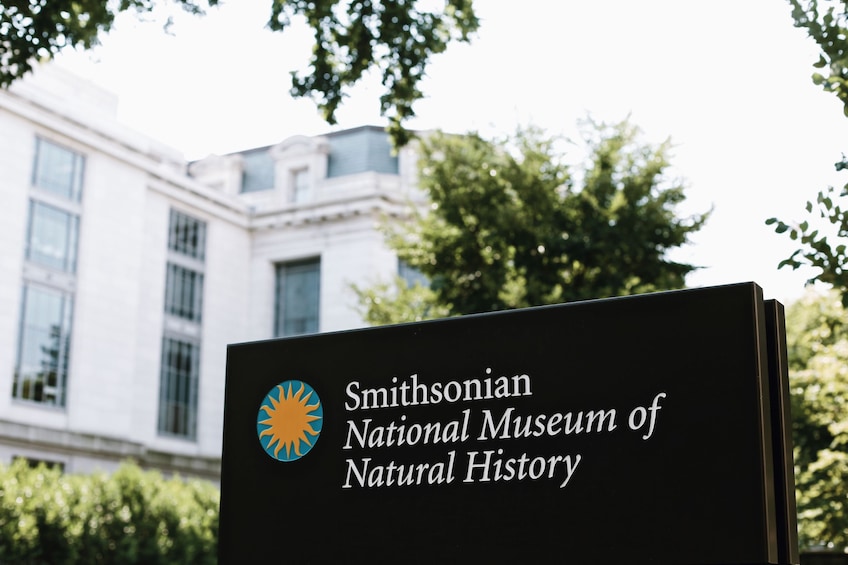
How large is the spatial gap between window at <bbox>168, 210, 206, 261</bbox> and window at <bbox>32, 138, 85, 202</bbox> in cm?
705

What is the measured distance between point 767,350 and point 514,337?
663 mm

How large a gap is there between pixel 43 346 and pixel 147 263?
7897 mm

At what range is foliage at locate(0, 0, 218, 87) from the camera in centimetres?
1211

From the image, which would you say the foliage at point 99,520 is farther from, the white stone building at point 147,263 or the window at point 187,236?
the window at point 187,236

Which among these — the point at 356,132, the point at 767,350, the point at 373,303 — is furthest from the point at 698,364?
the point at 356,132

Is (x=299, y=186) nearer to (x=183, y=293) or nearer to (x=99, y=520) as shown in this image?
(x=183, y=293)

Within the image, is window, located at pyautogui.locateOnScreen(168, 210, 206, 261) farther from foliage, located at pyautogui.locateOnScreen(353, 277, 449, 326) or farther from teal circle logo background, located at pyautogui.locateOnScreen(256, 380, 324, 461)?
teal circle logo background, located at pyautogui.locateOnScreen(256, 380, 324, 461)

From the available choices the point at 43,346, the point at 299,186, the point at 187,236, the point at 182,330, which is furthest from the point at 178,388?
the point at 299,186

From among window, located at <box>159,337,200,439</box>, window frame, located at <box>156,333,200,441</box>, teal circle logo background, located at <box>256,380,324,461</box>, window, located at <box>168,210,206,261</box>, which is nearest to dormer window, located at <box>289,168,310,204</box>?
window, located at <box>168,210,206,261</box>

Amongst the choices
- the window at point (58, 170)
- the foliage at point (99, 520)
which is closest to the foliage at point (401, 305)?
the foliage at point (99, 520)

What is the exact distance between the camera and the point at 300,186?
5525cm

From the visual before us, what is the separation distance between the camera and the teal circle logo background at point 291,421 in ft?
10.2

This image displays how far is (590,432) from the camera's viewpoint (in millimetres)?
2699

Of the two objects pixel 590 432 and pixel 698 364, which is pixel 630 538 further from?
pixel 698 364
